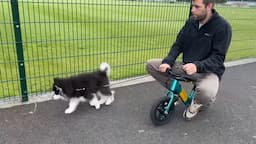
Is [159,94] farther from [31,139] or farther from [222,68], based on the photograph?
[31,139]

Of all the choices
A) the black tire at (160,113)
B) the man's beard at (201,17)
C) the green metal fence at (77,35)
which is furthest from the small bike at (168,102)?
the green metal fence at (77,35)

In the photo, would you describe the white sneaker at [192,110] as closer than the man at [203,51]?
No

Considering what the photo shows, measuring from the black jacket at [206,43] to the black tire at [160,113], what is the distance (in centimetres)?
56

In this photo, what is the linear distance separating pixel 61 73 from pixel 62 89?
1.23 m

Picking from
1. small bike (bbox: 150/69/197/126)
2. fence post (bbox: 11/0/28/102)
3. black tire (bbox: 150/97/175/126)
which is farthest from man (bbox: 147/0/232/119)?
fence post (bbox: 11/0/28/102)

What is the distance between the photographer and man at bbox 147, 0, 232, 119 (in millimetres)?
3045

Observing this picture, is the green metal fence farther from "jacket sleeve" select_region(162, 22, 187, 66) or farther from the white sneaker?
the white sneaker

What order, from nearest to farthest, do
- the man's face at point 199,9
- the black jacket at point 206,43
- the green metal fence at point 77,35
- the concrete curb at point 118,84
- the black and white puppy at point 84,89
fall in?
the man's face at point 199,9, the black jacket at point 206,43, the black and white puppy at point 84,89, the concrete curb at point 118,84, the green metal fence at point 77,35

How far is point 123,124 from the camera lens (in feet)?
10.9

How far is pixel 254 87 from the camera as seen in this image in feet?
16.1

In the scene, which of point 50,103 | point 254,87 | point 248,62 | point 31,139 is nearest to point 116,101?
point 50,103

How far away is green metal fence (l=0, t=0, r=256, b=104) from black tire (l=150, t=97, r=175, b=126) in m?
1.64

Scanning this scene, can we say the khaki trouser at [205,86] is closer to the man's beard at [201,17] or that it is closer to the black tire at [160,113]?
the black tire at [160,113]

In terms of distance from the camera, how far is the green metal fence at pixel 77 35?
148 inches
